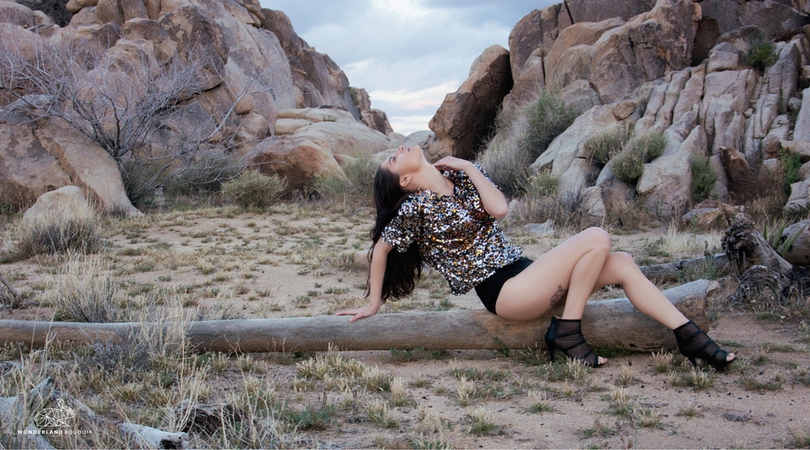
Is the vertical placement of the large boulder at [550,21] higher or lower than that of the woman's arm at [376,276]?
higher

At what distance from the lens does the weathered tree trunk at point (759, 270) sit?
5219 mm

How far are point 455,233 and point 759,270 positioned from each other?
304cm

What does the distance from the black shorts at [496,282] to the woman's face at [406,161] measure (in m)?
0.85

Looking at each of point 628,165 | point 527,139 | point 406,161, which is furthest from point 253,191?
point 406,161

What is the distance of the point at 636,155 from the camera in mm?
11898

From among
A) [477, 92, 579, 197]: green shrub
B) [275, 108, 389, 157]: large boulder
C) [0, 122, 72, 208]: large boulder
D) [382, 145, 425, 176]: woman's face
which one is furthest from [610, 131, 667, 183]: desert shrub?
[0, 122, 72, 208]: large boulder

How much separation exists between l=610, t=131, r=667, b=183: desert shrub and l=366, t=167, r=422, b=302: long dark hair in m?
8.61

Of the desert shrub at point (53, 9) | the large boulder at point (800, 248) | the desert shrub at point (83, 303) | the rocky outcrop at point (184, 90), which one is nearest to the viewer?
the desert shrub at point (83, 303)

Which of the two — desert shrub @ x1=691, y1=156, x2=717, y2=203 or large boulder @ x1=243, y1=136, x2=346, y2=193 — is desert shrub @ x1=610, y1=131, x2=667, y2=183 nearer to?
desert shrub @ x1=691, y1=156, x2=717, y2=203

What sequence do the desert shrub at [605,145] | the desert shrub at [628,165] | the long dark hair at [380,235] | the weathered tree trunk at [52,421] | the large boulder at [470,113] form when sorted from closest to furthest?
the weathered tree trunk at [52,421], the long dark hair at [380,235], the desert shrub at [628,165], the desert shrub at [605,145], the large boulder at [470,113]

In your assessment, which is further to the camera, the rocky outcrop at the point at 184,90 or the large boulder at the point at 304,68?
the large boulder at the point at 304,68

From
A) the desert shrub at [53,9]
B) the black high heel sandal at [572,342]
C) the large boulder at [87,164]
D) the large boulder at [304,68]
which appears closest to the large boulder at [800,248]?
the black high heel sandal at [572,342]

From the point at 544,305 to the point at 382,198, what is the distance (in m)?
1.22

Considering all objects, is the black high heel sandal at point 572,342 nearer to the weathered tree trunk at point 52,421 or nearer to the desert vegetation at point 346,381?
the desert vegetation at point 346,381
